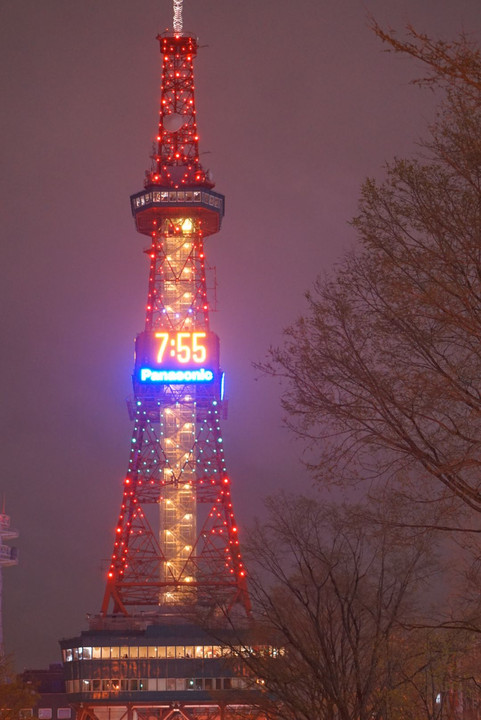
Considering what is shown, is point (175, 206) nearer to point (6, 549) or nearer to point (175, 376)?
point (175, 376)

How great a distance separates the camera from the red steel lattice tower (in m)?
95.4

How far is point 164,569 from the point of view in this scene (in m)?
96.8

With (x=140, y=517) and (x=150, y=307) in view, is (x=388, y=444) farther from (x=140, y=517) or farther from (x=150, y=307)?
(x=150, y=307)

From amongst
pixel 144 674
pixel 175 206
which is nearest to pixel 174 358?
pixel 175 206

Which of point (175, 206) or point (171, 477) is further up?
point (175, 206)

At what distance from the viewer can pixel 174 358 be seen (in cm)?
10438

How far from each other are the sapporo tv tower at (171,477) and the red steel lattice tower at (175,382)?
0.33 ft

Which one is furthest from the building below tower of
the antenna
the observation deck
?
the antenna

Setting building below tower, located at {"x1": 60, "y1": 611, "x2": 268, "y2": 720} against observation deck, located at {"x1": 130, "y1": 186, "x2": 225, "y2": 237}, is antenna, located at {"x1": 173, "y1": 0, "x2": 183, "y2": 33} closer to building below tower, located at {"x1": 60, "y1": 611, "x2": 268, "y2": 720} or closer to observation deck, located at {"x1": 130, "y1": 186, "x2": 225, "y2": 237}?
observation deck, located at {"x1": 130, "y1": 186, "x2": 225, "y2": 237}

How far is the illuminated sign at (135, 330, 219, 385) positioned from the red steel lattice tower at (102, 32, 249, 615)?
0.09 meters

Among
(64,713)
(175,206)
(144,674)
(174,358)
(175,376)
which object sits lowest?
(64,713)

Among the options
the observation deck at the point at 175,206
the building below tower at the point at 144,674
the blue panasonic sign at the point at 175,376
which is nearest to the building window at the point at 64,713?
the building below tower at the point at 144,674

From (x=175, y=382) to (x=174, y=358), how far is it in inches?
85.0

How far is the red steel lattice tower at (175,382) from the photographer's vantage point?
95.4m
